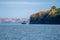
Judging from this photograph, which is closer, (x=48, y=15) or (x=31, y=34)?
(x=31, y=34)

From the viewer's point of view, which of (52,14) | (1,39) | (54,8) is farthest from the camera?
(52,14)

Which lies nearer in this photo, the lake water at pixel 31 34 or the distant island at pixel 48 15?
the lake water at pixel 31 34

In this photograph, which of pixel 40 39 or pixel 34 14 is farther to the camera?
pixel 34 14

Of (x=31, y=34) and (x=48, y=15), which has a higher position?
(x=48, y=15)

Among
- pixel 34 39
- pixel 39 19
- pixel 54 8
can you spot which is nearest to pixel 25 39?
pixel 34 39

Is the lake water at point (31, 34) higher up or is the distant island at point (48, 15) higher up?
the distant island at point (48, 15)

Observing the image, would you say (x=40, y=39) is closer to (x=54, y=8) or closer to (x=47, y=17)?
(x=54, y=8)

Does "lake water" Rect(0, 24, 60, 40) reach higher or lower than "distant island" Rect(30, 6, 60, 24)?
lower

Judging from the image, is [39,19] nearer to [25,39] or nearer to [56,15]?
[56,15]

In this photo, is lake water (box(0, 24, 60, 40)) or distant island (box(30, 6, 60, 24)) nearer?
lake water (box(0, 24, 60, 40))

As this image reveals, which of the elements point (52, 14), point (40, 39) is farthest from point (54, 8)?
point (40, 39)

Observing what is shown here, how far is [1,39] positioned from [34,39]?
1.27 metres

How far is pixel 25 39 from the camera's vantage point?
1089 cm

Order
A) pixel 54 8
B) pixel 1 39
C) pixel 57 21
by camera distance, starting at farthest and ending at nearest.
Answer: pixel 57 21 → pixel 54 8 → pixel 1 39
